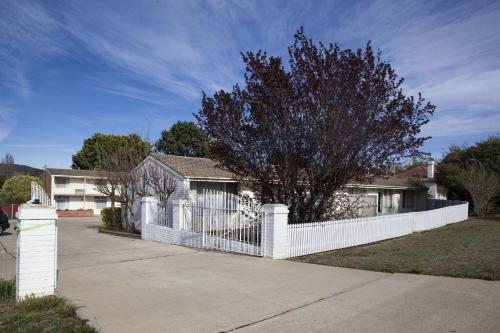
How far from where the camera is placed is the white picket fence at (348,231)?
11.0 metres

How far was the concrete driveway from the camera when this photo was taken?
530 centimetres

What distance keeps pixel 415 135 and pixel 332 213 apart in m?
3.86

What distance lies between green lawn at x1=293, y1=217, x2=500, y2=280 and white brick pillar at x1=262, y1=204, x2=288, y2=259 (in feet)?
2.04

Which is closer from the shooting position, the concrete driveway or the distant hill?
the concrete driveway

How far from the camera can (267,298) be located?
6629mm

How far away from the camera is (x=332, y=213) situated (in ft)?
46.9

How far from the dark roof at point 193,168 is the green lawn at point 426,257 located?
318 inches

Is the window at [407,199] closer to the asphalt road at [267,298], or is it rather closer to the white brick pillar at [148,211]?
the white brick pillar at [148,211]

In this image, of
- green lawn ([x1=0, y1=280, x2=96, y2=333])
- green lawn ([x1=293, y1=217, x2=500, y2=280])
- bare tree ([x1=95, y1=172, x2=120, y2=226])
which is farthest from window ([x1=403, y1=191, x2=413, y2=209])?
green lawn ([x1=0, y1=280, x2=96, y2=333])

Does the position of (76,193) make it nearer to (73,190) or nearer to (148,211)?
(73,190)

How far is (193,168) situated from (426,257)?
1176 centimetres

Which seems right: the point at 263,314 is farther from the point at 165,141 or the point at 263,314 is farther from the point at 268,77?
the point at 165,141

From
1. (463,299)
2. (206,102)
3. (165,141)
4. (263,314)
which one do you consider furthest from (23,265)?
(165,141)

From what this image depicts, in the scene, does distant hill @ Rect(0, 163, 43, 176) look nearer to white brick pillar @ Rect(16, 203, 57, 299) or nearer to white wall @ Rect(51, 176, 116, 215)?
white wall @ Rect(51, 176, 116, 215)
